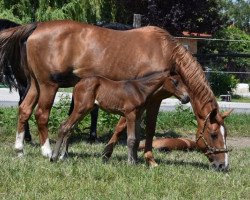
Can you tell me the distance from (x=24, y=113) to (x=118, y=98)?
5.28ft

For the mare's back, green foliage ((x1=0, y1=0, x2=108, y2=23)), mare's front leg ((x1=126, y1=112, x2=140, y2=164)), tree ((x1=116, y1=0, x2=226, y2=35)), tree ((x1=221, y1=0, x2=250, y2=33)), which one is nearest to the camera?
mare's front leg ((x1=126, y1=112, x2=140, y2=164))

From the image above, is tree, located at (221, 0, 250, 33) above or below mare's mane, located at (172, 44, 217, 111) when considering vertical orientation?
below

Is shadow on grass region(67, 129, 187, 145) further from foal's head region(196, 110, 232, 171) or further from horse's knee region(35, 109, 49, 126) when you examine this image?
foal's head region(196, 110, 232, 171)

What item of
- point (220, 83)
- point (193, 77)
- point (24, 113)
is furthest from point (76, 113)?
point (220, 83)

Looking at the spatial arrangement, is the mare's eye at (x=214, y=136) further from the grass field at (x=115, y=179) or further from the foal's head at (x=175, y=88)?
the foal's head at (x=175, y=88)

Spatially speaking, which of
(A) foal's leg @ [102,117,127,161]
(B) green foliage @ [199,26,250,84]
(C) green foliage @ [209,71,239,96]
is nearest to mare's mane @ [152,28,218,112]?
(A) foal's leg @ [102,117,127,161]

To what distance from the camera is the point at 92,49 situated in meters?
7.56

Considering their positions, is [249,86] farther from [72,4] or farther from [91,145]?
[91,145]

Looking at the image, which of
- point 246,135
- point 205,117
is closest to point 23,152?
point 205,117

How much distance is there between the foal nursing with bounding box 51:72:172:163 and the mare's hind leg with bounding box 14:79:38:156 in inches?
36.4

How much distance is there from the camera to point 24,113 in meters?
7.86

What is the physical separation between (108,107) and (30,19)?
16349 millimetres

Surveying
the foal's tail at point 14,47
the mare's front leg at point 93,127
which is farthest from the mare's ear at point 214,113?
the mare's front leg at point 93,127

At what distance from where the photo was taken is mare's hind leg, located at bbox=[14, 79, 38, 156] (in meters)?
7.72
